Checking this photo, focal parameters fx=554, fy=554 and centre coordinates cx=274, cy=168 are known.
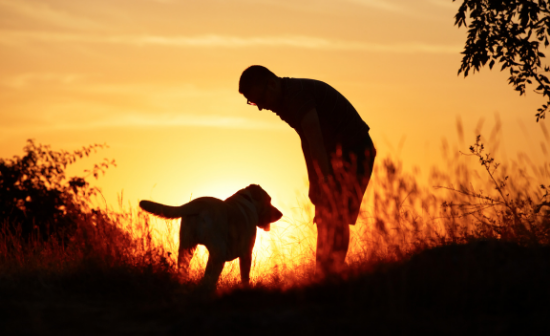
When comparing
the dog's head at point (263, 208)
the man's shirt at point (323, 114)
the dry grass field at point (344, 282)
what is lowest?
the dry grass field at point (344, 282)

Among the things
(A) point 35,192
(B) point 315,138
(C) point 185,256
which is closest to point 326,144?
(B) point 315,138

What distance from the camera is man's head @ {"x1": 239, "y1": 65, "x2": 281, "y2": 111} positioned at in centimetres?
423

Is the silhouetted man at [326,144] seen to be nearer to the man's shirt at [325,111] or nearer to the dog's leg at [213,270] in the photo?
the man's shirt at [325,111]

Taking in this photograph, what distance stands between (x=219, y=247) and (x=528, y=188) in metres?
2.60

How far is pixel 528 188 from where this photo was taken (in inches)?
181

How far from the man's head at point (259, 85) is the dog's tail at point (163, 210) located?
114 cm

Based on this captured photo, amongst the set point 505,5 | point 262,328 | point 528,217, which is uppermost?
point 505,5

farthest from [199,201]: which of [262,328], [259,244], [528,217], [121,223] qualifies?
[528,217]

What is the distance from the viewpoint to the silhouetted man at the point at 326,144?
13.8ft

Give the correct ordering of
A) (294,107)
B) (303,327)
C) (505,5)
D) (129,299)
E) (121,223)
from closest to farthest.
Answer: (303,327), (129,299), (294,107), (505,5), (121,223)

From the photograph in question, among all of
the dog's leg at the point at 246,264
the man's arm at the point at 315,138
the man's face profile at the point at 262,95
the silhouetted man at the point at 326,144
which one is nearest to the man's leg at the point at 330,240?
the silhouetted man at the point at 326,144

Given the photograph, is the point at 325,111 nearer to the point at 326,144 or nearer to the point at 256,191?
the point at 326,144

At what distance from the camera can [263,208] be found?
18.2 feet

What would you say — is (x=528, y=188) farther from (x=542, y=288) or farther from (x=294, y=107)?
(x=294, y=107)
